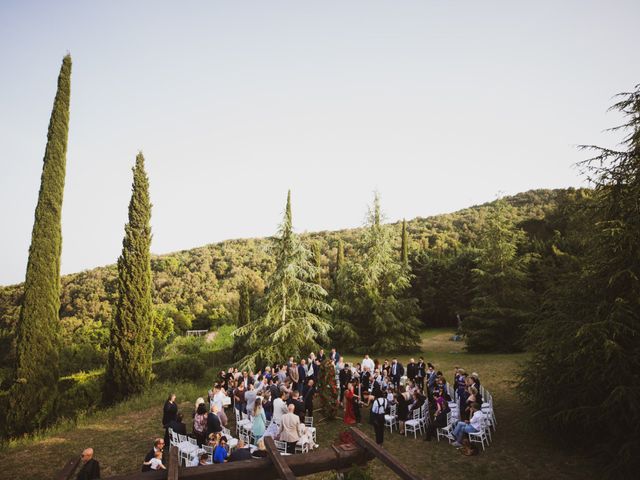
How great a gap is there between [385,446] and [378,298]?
1474cm

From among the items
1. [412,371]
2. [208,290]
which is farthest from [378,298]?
[208,290]

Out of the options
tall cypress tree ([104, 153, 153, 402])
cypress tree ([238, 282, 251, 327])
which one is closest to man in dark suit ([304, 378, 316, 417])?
tall cypress tree ([104, 153, 153, 402])

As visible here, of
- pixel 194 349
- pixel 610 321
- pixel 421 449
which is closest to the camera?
pixel 610 321

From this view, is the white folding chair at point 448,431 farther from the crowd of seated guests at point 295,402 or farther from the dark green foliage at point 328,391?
the dark green foliage at point 328,391

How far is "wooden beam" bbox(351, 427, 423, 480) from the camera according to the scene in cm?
318

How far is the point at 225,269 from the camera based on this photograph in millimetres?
57094

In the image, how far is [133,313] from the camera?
685 inches

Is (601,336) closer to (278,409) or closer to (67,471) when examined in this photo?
(278,409)

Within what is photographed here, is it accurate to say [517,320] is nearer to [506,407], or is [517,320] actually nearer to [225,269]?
[506,407]

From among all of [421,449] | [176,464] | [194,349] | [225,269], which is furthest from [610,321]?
[225,269]

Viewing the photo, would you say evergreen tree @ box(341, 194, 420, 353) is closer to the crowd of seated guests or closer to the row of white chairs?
the crowd of seated guests

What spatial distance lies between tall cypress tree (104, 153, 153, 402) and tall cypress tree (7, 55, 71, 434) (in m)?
2.41

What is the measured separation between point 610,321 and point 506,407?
6417mm

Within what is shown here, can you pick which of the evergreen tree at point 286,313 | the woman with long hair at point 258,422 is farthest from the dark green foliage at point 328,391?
the evergreen tree at point 286,313
